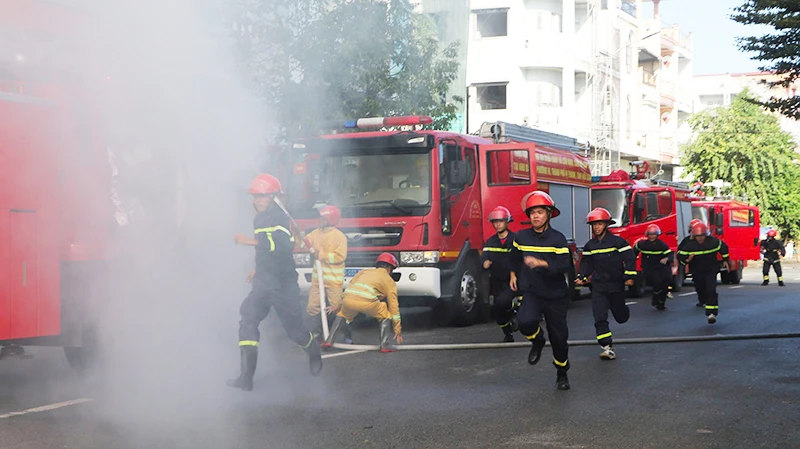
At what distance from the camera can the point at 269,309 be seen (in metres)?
8.08

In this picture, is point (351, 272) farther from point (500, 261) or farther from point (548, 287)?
point (548, 287)

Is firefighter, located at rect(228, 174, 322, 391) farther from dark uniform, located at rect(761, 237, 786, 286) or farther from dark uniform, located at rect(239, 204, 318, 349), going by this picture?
dark uniform, located at rect(761, 237, 786, 286)

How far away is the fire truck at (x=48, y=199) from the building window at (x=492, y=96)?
33279 mm

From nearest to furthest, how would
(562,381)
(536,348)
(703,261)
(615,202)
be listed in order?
(562,381) < (536,348) < (703,261) < (615,202)

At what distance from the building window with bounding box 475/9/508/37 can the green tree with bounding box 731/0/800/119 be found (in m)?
22.6

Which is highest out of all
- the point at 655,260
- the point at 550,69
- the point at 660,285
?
the point at 550,69

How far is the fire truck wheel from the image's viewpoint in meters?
13.4

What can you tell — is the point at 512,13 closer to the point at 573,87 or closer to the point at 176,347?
the point at 573,87

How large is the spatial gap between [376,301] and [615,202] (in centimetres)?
1180

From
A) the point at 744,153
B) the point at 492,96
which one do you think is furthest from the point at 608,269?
the point at 744,153

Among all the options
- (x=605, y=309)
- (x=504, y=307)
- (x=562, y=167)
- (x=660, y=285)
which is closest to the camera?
(x=605, y=309)

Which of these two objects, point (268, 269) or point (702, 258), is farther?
point (702, 258)

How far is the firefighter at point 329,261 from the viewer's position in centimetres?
1093

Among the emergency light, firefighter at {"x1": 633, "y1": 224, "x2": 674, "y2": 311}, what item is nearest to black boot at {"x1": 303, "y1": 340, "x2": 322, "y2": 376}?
the emergency light
